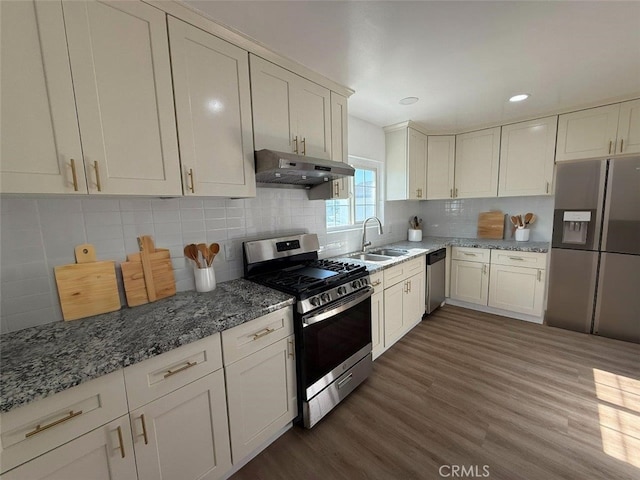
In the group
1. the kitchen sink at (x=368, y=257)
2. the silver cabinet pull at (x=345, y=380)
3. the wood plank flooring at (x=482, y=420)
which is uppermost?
the kitchen sink at (x=368, y=257)

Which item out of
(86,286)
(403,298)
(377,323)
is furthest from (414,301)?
(86,286)

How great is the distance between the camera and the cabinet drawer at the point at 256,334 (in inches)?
51.0

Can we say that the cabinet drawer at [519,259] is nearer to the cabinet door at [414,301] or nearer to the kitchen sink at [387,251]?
the cabinet door at [414,301]

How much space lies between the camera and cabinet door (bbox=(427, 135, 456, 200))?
360cm

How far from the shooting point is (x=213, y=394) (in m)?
1.25

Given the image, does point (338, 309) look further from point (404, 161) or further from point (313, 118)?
point (404, 161)

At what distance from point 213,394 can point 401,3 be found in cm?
212

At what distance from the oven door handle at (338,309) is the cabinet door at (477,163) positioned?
7.91 feet

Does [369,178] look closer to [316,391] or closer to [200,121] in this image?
[200,121]

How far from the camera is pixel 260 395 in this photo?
1.45 metres

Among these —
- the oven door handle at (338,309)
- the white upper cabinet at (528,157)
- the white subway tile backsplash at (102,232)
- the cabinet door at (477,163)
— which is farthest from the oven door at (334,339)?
the white upper cabinet at (528,157)

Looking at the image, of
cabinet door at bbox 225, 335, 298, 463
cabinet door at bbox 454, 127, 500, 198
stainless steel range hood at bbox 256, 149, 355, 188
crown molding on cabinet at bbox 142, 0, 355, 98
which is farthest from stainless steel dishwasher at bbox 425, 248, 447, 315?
crown molding on cabinet at bbox 142, 0, 355, 98

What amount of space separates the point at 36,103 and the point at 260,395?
1630 mm

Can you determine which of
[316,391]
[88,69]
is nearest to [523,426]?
[316,391]
